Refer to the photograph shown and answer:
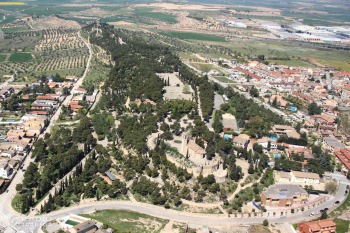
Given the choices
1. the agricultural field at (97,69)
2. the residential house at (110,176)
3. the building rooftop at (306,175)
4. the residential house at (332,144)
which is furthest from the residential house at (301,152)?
the agricultural field at (97,69)

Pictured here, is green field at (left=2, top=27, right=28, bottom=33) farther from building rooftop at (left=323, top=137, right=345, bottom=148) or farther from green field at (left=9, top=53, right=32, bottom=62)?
building rooftop at (left=323, top=137, right=345, bottom=148)

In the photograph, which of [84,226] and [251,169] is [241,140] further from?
[84,226]

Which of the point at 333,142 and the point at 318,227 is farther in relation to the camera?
the point at 333,142

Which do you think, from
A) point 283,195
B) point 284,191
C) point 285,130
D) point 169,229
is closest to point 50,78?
point 285,130

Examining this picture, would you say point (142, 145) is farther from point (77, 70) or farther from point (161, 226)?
point (77, 70)

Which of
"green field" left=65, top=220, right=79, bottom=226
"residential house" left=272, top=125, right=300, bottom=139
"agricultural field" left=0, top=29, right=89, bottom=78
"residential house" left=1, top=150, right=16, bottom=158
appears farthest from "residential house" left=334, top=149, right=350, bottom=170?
"agricultural field" left=0, top=29, right=89, bottom=78

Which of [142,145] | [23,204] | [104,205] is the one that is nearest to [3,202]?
[23,204]
